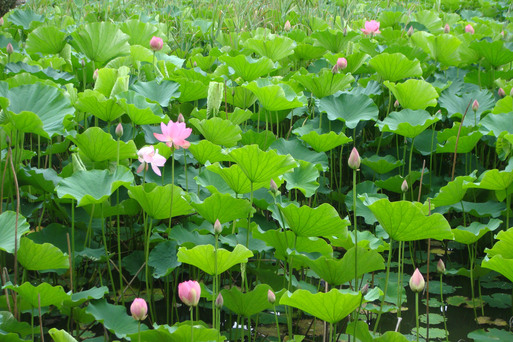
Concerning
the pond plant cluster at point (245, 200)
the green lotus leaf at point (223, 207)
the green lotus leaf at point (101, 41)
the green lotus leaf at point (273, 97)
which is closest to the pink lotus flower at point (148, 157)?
the pond plant cluster at point (245, 200)

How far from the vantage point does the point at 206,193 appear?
67.3 inches

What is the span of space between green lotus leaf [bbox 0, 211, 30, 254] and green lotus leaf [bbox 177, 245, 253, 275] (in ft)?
1.32

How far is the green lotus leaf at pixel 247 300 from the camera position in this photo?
1.34m

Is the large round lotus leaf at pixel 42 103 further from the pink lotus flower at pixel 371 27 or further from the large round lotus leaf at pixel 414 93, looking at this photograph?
the pink lotus flower at pixel 371 27

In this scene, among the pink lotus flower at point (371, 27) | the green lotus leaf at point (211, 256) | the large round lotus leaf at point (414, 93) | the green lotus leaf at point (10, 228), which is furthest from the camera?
the pink lotus flower at point (371, 27)

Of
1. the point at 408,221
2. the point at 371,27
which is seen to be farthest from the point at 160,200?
the point at 371,27

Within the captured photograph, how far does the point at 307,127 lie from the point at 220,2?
8.29ft

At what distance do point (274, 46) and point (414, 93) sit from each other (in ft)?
2.33

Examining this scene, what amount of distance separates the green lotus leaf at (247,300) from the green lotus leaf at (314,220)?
0.17 metres

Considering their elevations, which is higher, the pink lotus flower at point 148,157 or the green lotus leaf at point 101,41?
the green lotus leaf at point 101,41

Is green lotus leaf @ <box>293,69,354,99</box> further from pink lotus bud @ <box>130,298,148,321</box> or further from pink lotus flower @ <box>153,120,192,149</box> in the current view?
pink lotus bud @ <box>130,298,148,321</box>

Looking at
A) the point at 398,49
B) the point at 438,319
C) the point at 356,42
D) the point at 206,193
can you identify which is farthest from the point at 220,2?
the point at 438,319

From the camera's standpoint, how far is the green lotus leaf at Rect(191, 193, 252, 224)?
1.35 metres

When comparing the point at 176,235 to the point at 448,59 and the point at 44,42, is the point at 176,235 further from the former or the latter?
the point at 448,59
